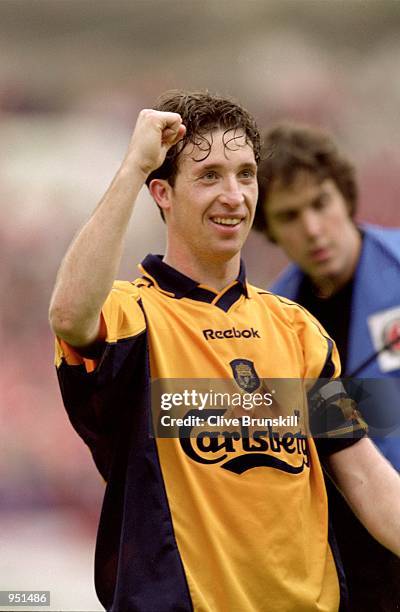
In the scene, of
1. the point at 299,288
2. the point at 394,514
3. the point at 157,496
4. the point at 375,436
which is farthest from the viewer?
the point at 299,288

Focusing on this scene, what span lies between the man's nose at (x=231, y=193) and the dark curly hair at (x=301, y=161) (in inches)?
11.7

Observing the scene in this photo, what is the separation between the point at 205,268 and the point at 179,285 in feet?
0.16

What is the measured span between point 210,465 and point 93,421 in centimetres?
17

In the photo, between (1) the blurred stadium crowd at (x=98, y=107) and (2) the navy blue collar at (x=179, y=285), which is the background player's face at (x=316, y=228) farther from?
(2) the navy blue collar at (x=179, y=285)

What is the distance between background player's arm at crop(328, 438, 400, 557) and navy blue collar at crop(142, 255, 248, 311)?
11.4 inches

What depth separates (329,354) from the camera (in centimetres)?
129

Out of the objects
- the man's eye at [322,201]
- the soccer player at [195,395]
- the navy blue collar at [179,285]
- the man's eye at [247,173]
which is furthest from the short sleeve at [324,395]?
the man's eye at [322,201]

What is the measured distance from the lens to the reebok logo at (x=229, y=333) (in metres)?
1.22

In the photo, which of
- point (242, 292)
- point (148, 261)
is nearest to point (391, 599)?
point (242, 292)

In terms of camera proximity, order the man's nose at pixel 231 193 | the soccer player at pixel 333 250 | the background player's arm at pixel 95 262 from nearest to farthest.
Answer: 1. the background player's arm at pixel 95 262
2. the man's nose at pixel 231 193
3. the soccer player at pixel 333 250

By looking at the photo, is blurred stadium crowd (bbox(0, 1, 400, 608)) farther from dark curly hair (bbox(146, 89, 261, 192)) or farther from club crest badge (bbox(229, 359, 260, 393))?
club crest badge (bbox(229, 359, 260, 393))

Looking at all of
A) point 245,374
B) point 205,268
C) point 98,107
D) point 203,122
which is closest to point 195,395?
point 245,374

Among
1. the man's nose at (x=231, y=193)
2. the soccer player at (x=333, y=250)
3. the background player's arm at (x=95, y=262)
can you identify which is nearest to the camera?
the background player's arm at (x=95, y=262)

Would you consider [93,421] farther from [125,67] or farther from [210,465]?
[125,67]
